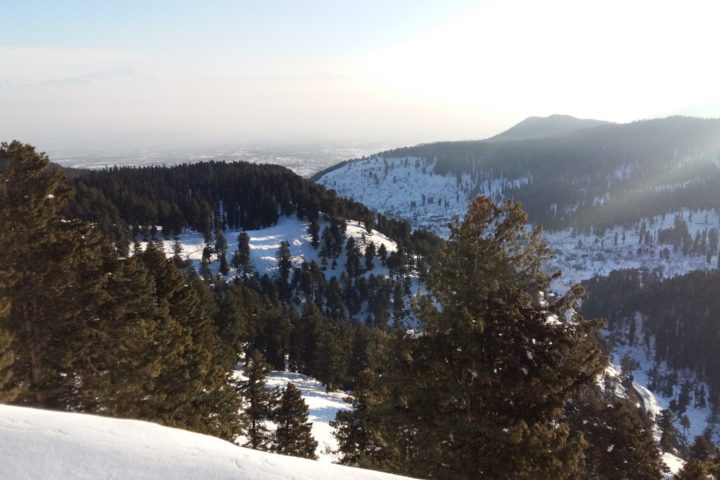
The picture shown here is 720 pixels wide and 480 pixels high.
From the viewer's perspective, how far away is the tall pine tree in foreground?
941 cm

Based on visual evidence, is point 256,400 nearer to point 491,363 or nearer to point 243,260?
point 491,363

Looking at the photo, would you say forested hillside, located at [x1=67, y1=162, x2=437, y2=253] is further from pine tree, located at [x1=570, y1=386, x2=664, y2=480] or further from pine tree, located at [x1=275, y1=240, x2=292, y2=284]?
pine tree, located at [x1=570, y1=386, x2=664, y2=480]

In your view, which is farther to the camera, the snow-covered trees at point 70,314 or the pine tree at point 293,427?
the pine tree at point 293,427

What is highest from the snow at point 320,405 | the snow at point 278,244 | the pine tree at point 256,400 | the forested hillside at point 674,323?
the pine tree at point 256,400

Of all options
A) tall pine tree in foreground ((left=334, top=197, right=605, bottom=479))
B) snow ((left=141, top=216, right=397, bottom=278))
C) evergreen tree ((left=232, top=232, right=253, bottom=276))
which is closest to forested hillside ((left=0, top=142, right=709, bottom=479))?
tall pine tree in foreground ((left=334, top=197, right=605, bottom=479))

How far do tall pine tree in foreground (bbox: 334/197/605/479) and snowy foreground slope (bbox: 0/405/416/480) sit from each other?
3317 millimetres

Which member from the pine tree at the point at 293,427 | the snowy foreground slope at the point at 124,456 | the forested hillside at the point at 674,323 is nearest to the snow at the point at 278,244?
the pine tree at the point at 293,427

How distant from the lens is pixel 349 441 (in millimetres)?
22156

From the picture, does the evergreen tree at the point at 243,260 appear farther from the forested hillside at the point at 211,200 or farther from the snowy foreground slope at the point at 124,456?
the snowy foreground slope at the point at 124,456

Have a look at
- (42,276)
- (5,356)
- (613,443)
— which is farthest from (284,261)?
(613,443)

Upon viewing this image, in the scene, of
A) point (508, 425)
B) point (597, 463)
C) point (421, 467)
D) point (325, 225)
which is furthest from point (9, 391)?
point (325, 225)

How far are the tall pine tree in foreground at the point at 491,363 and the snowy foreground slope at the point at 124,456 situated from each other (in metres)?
3.32

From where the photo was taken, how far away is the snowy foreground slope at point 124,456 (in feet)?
19.9

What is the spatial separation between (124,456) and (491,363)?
7343mm
